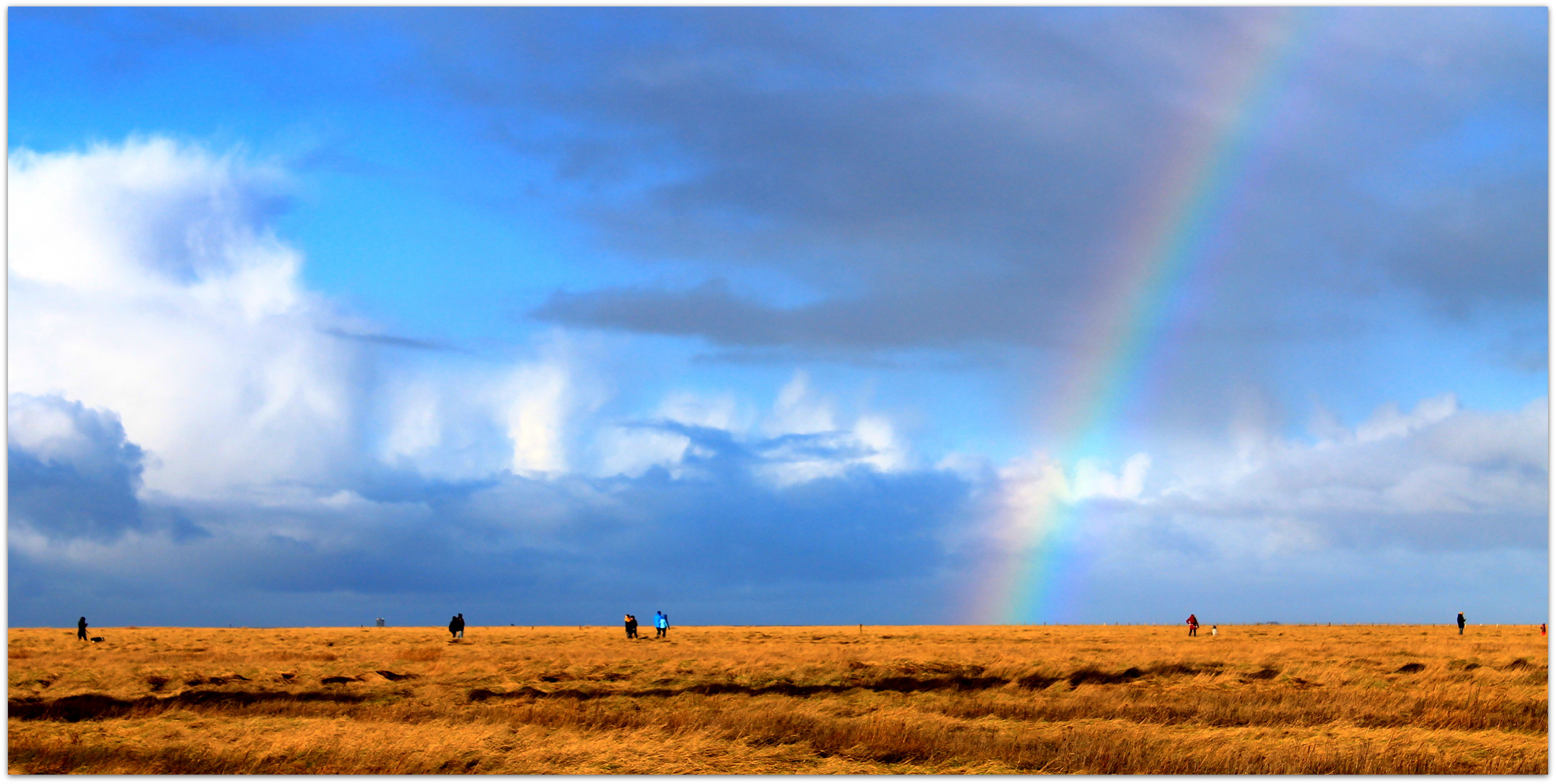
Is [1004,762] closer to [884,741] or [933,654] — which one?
[884,741]

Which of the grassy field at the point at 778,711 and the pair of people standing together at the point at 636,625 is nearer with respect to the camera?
the grassy field at the point at 778,711

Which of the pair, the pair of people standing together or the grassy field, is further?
the pair of people standing together

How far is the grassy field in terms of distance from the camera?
714 inches

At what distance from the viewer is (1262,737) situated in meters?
20.1

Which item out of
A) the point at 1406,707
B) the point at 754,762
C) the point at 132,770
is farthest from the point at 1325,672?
the point at 132,770

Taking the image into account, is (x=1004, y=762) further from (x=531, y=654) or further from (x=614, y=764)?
(x=531, y=654)

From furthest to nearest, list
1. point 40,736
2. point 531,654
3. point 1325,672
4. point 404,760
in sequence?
point 531,654
point 1325,672
point 40,736
point 404,760

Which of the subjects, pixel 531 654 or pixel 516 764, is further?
pixel 531 654

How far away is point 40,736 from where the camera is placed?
19328mm

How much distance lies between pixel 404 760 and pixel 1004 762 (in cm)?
947

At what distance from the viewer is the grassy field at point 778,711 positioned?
18.1m

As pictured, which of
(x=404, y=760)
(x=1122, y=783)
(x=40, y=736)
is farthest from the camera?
(x=40, y=736)

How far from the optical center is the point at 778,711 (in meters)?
24.1

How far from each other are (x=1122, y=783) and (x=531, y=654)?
27020 mm
